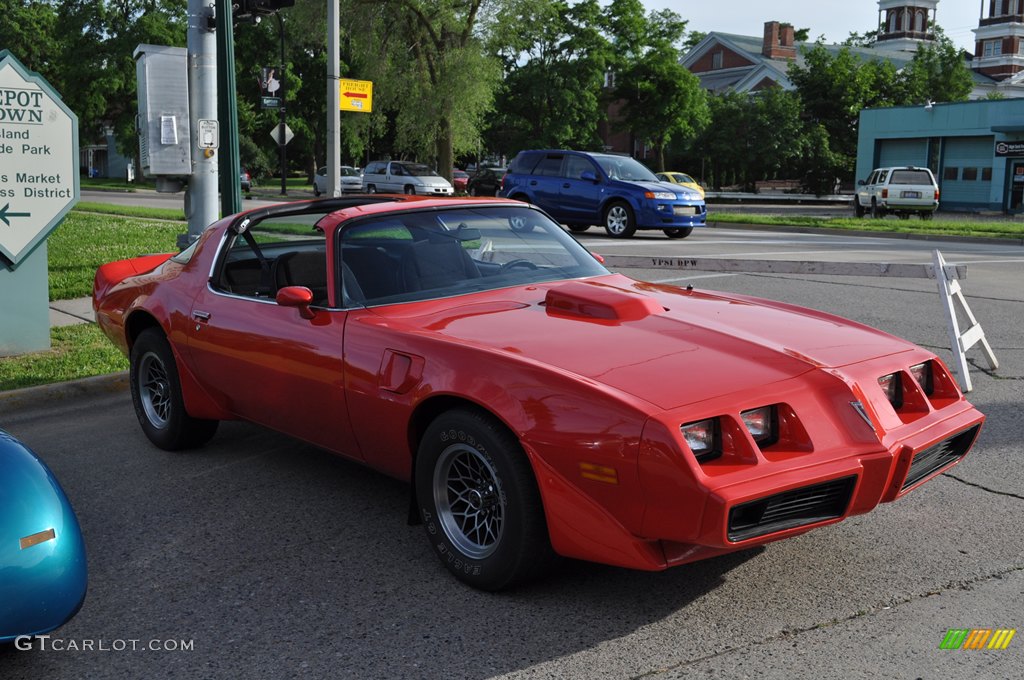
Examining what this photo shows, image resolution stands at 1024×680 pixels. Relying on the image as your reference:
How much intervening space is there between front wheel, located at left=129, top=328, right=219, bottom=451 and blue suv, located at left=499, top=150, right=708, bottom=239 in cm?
1448

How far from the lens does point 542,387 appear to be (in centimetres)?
331

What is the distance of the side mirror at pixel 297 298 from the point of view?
171 inches

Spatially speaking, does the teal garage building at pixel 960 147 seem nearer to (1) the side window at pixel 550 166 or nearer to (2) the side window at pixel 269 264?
(1) the side window at pixel 550 166

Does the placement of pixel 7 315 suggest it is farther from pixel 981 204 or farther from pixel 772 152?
pixel 772 152

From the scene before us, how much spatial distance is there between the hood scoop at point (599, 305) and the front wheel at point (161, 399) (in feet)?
7.47

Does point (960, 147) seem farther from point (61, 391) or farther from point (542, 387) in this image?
point (542, 387)

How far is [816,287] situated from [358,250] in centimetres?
841

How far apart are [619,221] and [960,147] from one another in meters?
28.4

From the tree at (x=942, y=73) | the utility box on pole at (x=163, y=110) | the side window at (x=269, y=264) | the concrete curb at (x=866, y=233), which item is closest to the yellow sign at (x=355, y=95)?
the concrete curb at (x=866, y=233)

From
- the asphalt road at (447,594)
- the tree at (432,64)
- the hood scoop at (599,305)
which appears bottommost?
the asphalt road at (447,594)

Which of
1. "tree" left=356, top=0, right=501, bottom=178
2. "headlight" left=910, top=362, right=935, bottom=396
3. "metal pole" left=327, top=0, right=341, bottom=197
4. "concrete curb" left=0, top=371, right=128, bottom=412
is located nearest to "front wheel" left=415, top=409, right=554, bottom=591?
"headlight" left=910, top=362, right=935, bottom=396

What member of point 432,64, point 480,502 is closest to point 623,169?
point 480,502

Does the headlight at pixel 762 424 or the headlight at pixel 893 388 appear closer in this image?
the headlight at pixel 762 424

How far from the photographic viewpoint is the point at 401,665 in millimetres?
3076
